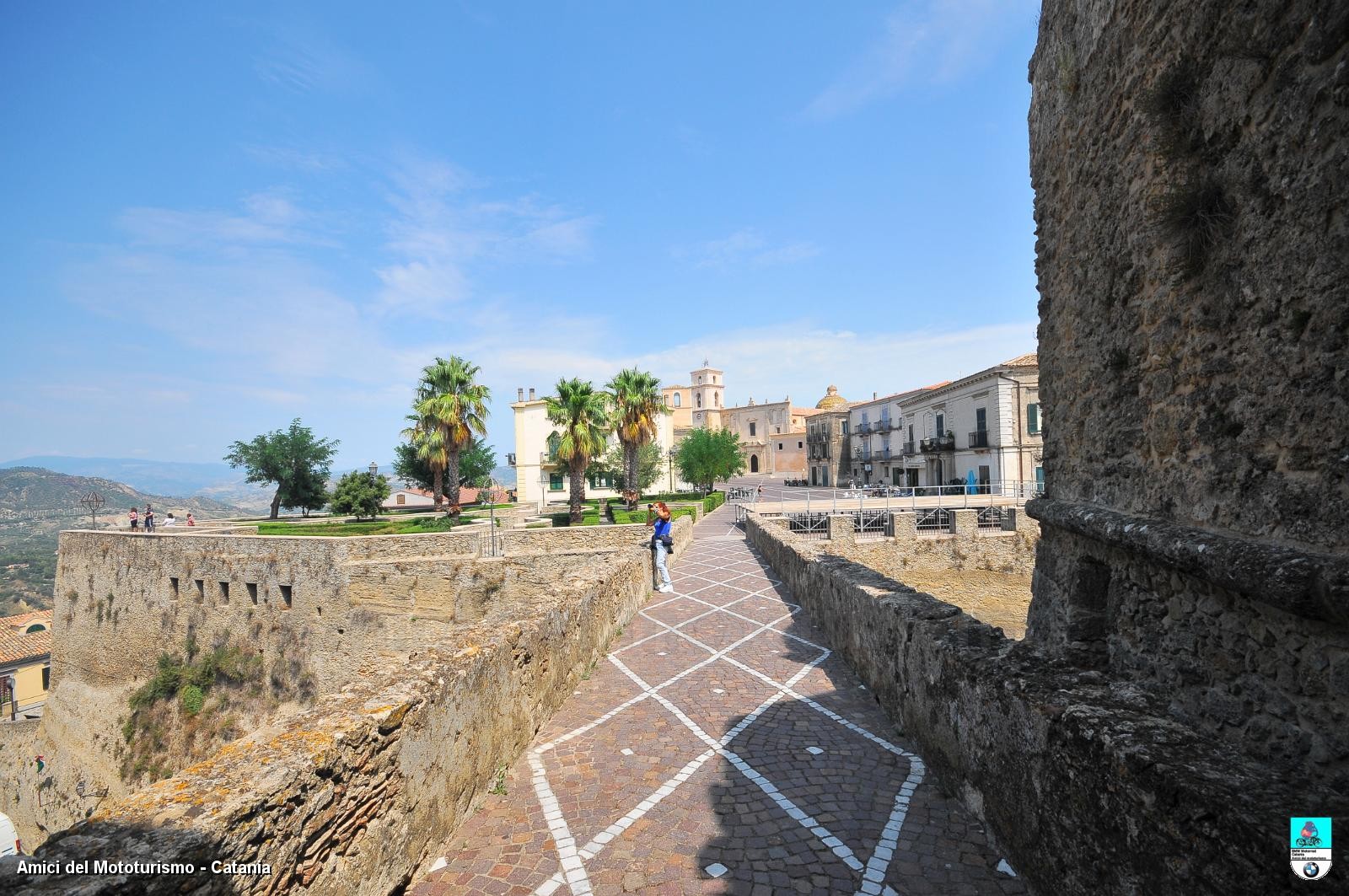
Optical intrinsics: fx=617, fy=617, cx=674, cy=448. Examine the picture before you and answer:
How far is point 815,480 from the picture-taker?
220 feet

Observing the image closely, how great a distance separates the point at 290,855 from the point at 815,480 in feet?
219

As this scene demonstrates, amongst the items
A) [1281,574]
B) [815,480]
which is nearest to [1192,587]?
[1281,574]

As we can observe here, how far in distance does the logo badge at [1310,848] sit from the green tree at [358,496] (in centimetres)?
3523

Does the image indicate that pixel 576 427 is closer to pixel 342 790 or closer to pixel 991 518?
pixel 991 518

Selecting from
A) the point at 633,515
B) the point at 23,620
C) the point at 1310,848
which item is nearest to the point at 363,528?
the point at 633,515

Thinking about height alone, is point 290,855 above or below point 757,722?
above

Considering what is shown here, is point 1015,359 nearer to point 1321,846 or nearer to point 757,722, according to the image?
point 757,722

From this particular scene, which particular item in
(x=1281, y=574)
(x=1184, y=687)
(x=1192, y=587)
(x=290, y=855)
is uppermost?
(x=1281, y=574)

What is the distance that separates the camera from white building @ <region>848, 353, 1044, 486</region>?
32.6m

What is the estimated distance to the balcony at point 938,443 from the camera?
126ft

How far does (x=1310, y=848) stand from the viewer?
1745mm

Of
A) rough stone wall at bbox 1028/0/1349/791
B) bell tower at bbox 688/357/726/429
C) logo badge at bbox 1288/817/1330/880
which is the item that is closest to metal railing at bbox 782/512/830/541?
rough stone wall at bbox 1028/0/1349/791

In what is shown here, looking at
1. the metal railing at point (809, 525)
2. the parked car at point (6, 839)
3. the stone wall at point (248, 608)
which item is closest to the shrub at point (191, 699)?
the stone wall at point (248, 608)

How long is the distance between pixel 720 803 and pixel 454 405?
85.3 ft
